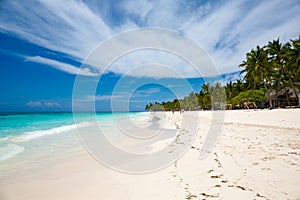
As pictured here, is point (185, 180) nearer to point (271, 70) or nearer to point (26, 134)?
point (26, 134)

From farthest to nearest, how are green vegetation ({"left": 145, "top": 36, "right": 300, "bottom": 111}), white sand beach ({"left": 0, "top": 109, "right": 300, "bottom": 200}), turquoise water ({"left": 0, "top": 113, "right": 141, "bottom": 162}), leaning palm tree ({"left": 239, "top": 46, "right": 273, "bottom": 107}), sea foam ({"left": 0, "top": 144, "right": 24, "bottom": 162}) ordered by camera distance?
leaning palm tree ({"left": 239, "top": 46, "right": 273, "bottom": 107}) → green vegetation ({"left": 145, "top": 36, "right": 300, "bottom": 111}) → turquoise water ({"left": 0, "top": 113, "right": 141, "bottom": 162}) → sea foam ({"left": 0, "top": 144, "right": 24, "bottom": 162}) → white sand beach ({"left": 0, "top": 109, "right": 300, "bottom": 200})

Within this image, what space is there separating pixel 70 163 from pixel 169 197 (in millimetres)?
4261

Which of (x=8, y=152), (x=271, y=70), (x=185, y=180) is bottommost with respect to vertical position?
(x=8, y=152)

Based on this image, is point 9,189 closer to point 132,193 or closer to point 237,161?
point 132,193

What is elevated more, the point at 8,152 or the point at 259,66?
the point at 259,66

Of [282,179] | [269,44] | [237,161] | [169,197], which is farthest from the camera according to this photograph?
[269,44]

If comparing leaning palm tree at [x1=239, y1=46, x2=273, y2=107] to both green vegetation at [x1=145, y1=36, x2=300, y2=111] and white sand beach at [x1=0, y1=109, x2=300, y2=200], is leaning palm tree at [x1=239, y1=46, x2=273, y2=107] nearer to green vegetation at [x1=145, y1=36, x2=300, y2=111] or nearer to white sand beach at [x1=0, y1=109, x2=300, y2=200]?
green vegetation at [x1=145, y1=36, x2=300, y2=111]

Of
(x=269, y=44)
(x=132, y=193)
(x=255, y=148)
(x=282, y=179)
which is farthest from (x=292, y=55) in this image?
(x=132, y=193)

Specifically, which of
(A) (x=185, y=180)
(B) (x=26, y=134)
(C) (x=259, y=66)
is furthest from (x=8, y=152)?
(C) (x=259, y=66)

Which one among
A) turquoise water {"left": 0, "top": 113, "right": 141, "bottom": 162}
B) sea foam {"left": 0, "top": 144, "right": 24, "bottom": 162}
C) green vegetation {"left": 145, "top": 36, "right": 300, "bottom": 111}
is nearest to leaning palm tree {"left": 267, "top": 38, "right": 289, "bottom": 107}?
green vegetation {"left": 145, "top": 36, "right": 300, "bottom": 111}

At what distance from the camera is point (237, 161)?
4250 millimetres

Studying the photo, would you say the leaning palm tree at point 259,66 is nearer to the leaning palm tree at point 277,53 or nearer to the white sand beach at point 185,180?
the leaning palm tree at point 277,53

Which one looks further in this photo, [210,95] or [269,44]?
[210,95]

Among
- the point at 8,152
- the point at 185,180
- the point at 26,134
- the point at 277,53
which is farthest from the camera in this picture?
the point at 277,53
